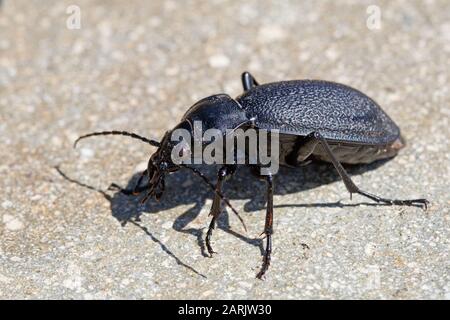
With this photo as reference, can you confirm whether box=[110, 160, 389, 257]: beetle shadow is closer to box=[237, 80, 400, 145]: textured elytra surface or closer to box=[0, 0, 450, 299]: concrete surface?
box=[0, 0, 450, 299]: concrete surface

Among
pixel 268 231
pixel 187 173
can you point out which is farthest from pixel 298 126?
pixel 187 173

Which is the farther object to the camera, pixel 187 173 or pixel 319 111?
pixel 187 173

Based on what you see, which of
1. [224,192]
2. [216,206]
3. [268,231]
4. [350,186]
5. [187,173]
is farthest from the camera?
[187,173]

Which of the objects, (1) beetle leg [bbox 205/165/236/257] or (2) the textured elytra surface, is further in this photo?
(2) the textured elytra surface

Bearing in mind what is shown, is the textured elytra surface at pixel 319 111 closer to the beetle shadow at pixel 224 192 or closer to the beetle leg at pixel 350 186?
the beetle leg at pixel 350 186

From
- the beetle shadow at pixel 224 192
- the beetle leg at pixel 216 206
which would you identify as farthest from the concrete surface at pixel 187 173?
the beetle leg at pixel 216 206

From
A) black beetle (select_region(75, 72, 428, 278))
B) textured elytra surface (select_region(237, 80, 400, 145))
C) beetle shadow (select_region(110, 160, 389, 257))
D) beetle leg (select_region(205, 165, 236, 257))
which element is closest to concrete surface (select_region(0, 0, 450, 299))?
beetle shadow (select_region(110, 160, 389, 257))

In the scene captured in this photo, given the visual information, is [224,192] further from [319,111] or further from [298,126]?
[319,111]
